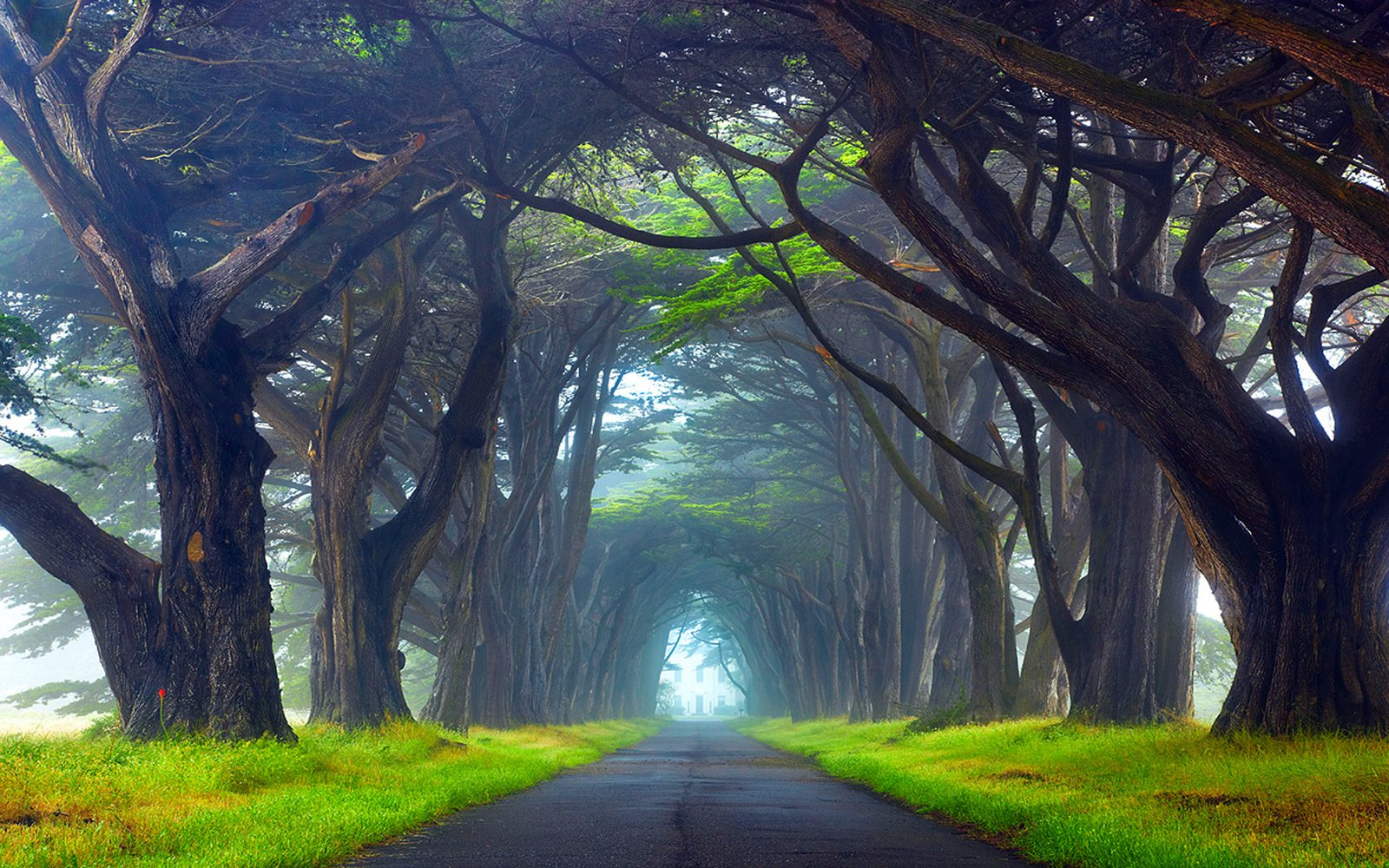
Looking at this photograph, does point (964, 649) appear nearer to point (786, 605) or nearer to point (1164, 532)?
point (1164, 532)

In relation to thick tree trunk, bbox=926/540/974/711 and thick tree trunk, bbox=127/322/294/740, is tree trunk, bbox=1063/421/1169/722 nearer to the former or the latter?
thick tree trunk, bbox=926/540/974/711

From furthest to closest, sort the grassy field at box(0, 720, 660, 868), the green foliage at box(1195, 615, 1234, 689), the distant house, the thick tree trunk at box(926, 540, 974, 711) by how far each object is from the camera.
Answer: the distant house
the green foliage at box(1195, 615, 1234, 689)
the thick tree trunk at box(926, 540, 974, 711)
the grassy field at box(0, 720, 660, 868)

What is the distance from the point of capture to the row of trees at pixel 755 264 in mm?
10070

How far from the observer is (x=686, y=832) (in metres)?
8.16

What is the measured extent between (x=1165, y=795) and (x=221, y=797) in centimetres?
628

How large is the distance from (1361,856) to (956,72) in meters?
7.57

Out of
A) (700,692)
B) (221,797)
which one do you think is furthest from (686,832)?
(700,692)

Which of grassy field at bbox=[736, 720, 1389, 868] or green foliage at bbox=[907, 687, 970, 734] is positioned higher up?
green foliage at bbox=[907, 687, 970, 734]

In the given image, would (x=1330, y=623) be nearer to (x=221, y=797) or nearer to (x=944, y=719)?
(x=221, y=797)

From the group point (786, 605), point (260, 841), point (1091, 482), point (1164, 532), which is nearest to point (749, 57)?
point (1091, 482)

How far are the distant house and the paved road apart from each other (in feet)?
505

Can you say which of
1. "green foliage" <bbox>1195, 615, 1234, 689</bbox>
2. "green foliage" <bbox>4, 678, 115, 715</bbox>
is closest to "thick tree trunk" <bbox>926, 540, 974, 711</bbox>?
"green foliage" <bbox>1195, 615, 1234, 689</bbox>

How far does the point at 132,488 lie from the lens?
2398 centimetres

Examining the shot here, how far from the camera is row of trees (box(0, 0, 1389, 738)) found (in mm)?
10070
